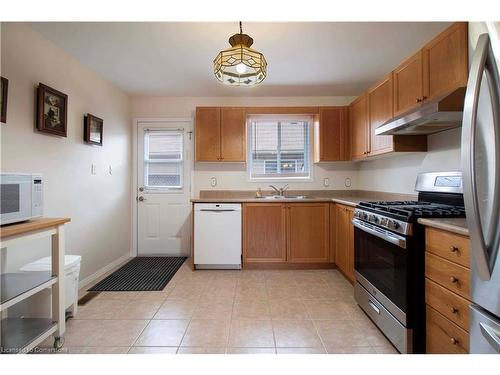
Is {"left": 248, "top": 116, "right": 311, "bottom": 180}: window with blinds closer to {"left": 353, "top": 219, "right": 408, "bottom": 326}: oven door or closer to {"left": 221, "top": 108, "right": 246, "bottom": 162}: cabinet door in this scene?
{"left": 221, "top": 108, "right": 246, "bottom": 162}: cabinet door

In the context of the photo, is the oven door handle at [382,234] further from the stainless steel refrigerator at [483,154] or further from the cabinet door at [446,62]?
the cabinet door at [446,62]

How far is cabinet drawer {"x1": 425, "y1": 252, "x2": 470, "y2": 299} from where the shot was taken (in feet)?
3.82

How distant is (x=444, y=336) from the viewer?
4.27 ft

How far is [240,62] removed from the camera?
5.80 feet

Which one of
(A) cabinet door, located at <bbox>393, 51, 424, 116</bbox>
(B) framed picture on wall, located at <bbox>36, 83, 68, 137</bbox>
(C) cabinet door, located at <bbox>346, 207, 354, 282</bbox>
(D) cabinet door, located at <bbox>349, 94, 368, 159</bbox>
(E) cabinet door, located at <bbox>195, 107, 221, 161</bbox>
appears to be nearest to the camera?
(A) cabinet door, located at <bbox>393, 51, 424, 116</bbox>

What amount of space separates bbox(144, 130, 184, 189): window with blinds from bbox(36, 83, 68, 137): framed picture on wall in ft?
4.76

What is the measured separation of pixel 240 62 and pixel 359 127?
192 centimetres

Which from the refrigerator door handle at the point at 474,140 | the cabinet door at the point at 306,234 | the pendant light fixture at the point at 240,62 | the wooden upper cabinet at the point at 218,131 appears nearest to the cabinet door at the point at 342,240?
the cabinet door at the point at 306,234

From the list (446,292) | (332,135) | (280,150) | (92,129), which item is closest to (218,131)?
(280,150)

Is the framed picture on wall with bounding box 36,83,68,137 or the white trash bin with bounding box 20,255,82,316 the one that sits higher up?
the framed picture on wall with bounding box 36,83,68,137

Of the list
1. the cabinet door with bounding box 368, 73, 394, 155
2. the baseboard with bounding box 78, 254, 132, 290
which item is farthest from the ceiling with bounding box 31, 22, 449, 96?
the baseboard with bounding box 78, 254, 132, 290

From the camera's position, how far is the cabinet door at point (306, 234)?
3111mm
